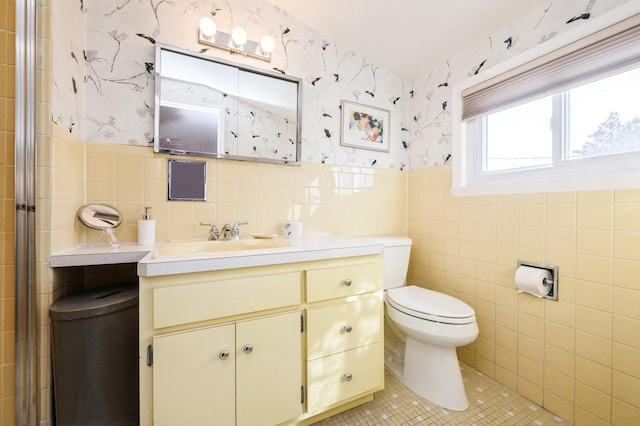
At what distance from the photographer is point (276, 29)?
1619mm

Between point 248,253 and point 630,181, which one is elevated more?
point 630,181

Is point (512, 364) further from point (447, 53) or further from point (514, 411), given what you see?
point (447, 53)

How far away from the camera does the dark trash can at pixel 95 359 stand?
92 cm

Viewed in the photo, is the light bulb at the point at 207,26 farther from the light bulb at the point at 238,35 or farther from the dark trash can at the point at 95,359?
the dark trash can at the point at 95,359

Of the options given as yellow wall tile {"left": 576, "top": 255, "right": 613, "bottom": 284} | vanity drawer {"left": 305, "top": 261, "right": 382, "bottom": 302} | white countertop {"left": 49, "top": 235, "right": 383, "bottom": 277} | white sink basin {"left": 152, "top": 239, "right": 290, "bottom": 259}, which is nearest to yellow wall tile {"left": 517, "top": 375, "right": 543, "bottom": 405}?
yellow wall tile {"left": 576, "top": 255, "right": 613, "bottom": 284}

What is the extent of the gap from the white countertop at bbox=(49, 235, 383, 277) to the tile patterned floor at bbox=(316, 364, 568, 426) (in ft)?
2.64

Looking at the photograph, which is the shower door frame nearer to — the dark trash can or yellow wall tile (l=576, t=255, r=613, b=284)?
the dark trash can

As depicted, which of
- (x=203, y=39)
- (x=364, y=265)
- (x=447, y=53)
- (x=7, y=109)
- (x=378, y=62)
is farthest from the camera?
(x=378, y=62)

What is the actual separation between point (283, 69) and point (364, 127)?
690mm

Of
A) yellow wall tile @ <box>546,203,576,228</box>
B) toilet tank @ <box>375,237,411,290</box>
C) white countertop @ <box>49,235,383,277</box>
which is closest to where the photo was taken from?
white countertop @ <box>49,235,383,277</box>

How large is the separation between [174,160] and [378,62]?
1590 millimetres

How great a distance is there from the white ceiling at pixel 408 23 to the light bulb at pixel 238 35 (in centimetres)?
33

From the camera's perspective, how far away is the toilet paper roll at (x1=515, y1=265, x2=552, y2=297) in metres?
1.29

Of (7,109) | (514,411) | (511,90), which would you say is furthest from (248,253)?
(511,90)
